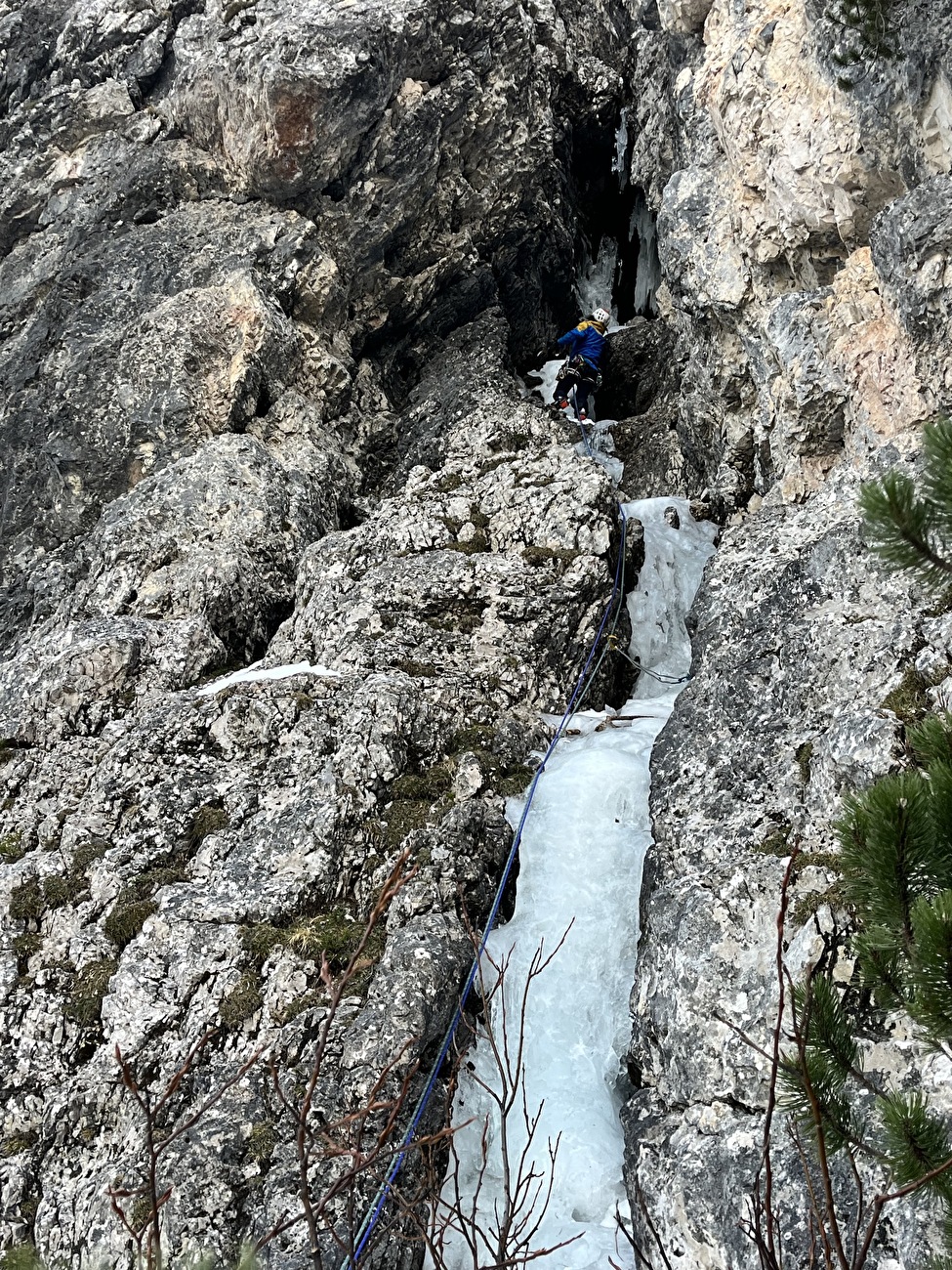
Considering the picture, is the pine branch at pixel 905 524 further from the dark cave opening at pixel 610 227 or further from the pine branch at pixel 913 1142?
the dark cave opening at pixel 610 227

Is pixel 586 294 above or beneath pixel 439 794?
above

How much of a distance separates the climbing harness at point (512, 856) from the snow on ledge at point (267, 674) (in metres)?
2.77

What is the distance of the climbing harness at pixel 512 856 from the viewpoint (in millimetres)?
6152

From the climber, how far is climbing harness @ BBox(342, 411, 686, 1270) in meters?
3.89

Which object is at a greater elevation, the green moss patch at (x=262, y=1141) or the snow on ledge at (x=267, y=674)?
the snow on ledge at (x=267, y=674)

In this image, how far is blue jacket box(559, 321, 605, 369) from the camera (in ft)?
59.7

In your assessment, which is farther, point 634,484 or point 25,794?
point 634,484

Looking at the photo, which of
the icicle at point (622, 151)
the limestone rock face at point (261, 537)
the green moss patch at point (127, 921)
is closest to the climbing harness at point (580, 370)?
the limestone rock face at point (261, 537)

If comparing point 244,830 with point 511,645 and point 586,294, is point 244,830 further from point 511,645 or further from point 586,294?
point 586,294

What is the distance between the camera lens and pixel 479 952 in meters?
7.96

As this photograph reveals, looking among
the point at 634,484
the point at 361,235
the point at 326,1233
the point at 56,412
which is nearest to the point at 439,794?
the point at 326,1233

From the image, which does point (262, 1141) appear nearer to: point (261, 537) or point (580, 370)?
point (261, 537)

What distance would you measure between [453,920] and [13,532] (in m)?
11.2

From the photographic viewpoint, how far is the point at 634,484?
1692cm
